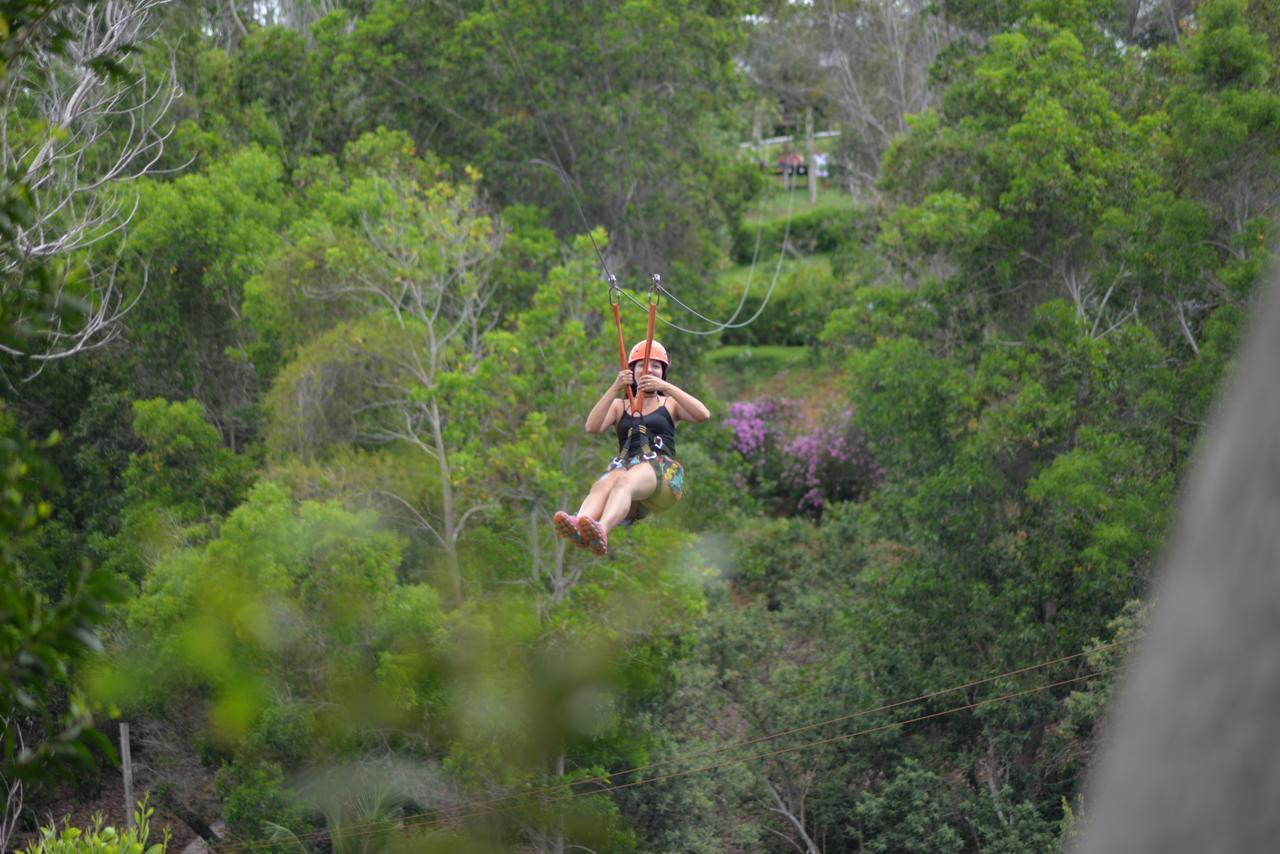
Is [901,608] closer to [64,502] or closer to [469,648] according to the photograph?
[469,648]

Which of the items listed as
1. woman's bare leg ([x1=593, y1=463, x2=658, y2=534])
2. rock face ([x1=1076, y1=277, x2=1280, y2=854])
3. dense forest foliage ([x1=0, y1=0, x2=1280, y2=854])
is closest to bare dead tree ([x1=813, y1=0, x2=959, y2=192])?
dense forest foliage ([x1=0, y1=0, x2=1280, y2=854])

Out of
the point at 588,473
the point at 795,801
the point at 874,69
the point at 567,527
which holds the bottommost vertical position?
the point at 795,801

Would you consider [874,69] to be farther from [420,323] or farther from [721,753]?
[721,753]

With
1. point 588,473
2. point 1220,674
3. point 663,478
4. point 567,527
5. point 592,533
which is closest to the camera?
point 1220,674

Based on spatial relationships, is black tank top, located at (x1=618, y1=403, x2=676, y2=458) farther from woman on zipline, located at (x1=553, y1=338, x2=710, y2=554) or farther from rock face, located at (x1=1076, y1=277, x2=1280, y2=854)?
rock face, located at (x1=1076, y1=277, x2=1280, y2=854)

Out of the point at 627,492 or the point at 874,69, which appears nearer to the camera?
the point at 627,492

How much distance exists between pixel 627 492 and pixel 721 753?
9175mm

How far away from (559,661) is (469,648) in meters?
0.92

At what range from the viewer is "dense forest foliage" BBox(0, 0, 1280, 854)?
51.6ft

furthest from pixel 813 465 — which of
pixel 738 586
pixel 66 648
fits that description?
pixel 66 648

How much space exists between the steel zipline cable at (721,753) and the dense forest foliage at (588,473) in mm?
69

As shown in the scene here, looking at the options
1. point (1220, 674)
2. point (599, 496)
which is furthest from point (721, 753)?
point (1220, 674)

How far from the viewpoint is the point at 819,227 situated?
125 ft

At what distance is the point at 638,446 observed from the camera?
902 centimetres
